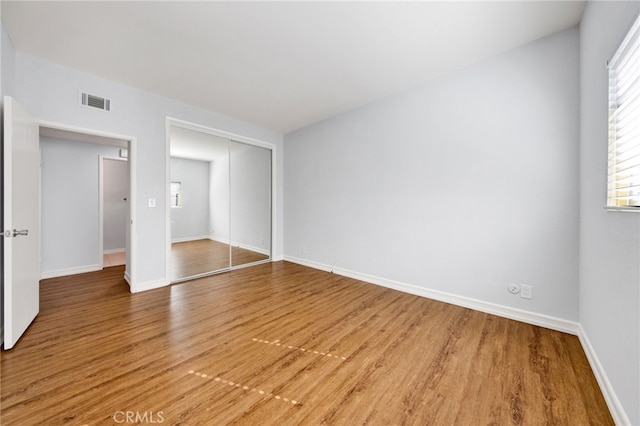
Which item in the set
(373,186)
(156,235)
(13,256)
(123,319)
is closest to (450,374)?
(373,186)

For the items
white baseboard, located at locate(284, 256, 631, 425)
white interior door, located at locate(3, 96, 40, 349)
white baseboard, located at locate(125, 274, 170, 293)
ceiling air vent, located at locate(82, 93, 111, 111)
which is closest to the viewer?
white baseboard, located at locate(284, 256, 631, 425)

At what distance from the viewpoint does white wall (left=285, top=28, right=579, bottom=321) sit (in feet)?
7.32

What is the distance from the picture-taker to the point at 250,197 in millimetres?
4840

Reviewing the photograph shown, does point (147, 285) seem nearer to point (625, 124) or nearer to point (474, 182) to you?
point (474, 182)

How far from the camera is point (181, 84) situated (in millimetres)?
3055

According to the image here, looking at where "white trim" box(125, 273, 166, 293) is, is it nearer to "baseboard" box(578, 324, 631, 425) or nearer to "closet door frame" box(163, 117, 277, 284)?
"closet door frame" box(163, 117, 277, 284)

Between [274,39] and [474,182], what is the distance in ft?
8.52

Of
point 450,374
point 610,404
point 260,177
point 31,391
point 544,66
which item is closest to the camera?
point 610,404

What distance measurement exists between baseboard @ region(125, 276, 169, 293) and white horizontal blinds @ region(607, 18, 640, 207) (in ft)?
15.2

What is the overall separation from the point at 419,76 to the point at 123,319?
436 cm

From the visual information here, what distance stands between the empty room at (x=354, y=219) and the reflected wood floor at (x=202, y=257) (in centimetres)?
8

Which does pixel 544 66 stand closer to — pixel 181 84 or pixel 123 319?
pixel 181 84

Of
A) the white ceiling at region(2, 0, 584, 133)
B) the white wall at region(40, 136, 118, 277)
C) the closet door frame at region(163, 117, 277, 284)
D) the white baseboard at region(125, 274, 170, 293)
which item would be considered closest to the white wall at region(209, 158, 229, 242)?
the closet door frame at region(163, 117, 277, 284)

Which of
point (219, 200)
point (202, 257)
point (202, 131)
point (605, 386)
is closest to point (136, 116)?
point (202, 131)
